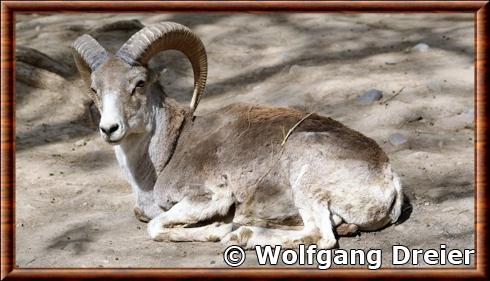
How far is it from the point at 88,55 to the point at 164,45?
622 mm

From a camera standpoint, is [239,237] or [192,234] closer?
[239,237]

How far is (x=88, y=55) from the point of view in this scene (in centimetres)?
704

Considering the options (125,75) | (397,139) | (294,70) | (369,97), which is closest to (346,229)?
(125,75)

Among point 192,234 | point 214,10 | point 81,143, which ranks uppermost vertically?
point 214,10

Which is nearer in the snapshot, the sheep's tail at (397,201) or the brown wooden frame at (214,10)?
Result: the brown wooden frame at (214,10)

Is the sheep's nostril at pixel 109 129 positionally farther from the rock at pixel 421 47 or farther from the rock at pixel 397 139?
the rock at pixel 421 47

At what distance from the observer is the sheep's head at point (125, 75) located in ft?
21.6

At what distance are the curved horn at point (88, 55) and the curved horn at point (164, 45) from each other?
0.16 meters

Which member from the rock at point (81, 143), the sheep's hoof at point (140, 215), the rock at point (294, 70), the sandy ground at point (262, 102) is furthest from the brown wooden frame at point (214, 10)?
the rock at point (294, 70)

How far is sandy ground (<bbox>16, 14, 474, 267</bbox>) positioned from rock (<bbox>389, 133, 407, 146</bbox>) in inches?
2.2

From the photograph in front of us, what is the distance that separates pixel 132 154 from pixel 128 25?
222 inches

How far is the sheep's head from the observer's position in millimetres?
6590

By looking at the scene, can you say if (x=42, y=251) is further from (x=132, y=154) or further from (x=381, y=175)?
(x=381, y=175)

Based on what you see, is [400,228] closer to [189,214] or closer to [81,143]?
[189,214]
